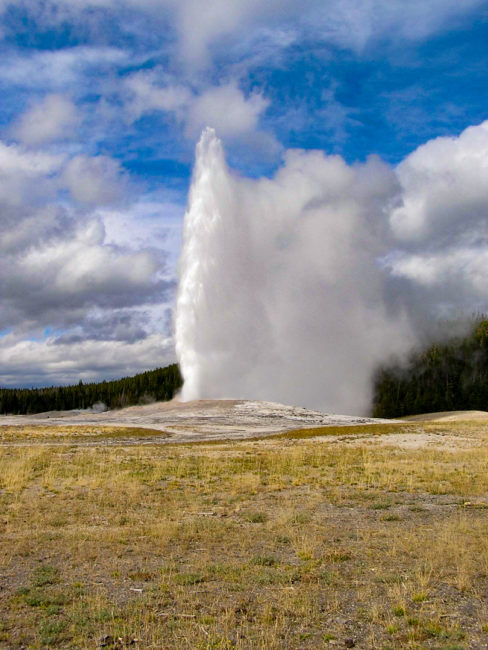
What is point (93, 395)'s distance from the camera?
175625 mm

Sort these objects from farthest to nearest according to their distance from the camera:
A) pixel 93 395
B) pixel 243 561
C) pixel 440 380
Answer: pixel 93 395, pixel 440 380, pixel 243 561

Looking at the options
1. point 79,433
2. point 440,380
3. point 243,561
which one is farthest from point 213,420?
point 440,380

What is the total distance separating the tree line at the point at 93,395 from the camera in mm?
167000

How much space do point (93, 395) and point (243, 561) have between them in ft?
564

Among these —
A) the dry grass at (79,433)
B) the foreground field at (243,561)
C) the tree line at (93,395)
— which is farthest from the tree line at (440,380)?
the foreground field at (243,561)

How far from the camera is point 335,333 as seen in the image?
166 metres

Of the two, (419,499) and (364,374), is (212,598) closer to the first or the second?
(419,499)

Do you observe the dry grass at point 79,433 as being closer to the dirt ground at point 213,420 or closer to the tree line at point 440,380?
the dirt ground at point 213,420

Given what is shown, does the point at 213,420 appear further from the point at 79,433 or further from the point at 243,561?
the point at 243,561

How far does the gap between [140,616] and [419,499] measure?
1305 centimetres

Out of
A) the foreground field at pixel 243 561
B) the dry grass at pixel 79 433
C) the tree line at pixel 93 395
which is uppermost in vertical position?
the tree line at pixel 93 395

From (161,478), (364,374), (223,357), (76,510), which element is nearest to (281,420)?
A: (223,357)

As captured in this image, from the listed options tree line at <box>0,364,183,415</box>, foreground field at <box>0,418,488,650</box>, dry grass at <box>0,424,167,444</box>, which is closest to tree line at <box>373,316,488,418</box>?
tree line at <box>0,364,183,415</box>

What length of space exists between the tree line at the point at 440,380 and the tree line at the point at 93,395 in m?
60.3
